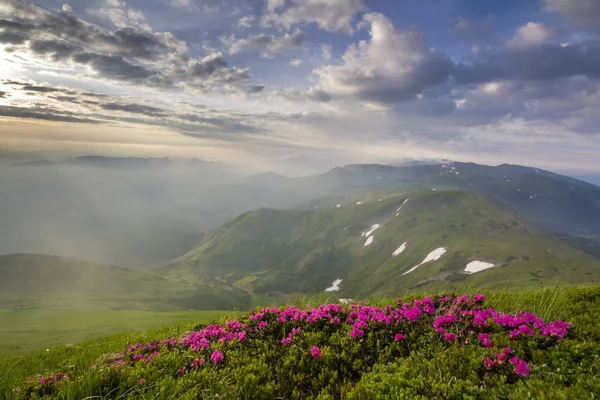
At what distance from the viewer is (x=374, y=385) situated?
19.1ft

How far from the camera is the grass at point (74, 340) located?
30.6 ft

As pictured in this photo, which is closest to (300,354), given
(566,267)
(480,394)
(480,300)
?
(480,394)

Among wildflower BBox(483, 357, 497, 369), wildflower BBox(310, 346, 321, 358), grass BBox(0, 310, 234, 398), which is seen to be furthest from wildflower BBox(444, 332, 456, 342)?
grass BBox(0, 310, 234, 398)

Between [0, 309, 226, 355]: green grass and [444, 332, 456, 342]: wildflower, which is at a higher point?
[444, 332, 456, 342]: wildflower

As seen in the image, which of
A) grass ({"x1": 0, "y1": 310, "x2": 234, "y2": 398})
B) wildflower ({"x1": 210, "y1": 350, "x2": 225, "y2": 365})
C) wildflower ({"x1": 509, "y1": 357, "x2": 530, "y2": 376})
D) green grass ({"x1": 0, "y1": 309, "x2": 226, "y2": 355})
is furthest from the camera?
green grass ({"x1": 0, "y1": 309, "x2": 226, "y2": 355})

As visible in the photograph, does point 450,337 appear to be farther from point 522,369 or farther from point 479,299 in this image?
point 479,299

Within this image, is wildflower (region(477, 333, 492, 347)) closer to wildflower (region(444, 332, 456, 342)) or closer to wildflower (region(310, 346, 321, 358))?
wildflower (region(444, 332, 456, 342))

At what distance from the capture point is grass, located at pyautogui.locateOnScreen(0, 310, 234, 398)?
9.31 m

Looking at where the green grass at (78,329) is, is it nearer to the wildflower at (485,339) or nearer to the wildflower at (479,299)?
the wildflower at (479,299)

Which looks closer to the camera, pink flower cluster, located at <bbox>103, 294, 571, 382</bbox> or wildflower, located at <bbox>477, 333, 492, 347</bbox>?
wildflower, located at <bbox>477, 333, 492, 347</bbox>

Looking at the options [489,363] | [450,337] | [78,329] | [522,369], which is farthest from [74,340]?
[522,369]

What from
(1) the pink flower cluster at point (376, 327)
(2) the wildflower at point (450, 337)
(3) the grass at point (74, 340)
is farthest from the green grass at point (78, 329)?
(2) the wildflower at point (450, 337)

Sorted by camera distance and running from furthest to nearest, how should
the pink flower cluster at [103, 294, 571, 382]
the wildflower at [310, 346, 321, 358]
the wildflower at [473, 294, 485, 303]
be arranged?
1. the wildflower at [473, 294, 485, 303]
2. the wildflower at [310, 346, 321, 358]
3. the pink flower cluster at [103, 294, 571, 382]

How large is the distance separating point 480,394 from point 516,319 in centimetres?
280
